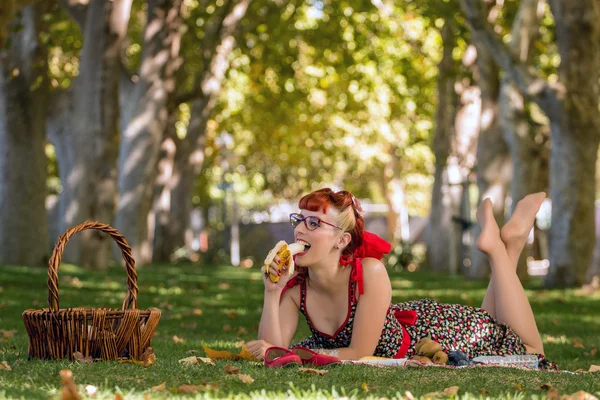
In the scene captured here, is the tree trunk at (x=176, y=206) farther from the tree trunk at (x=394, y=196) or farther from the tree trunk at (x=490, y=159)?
the tree trunk at (x=394, y=196)

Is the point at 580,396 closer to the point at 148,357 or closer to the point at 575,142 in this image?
the point at 148,357

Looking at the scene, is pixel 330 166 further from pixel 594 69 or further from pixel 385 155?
pixel 594 69

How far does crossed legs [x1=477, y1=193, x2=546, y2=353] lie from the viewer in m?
7.28

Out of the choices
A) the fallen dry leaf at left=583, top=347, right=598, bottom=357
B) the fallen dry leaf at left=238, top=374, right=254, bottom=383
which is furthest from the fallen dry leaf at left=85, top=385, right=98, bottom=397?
the fallen dry leaf at left=583, top=347, right=598, bottom=357

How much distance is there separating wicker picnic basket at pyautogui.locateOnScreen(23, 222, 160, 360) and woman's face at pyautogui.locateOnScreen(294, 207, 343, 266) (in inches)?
38.9

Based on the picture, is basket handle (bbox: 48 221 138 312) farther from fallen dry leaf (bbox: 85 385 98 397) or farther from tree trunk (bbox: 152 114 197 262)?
tree trunk (bbox: 152 114 197 262)

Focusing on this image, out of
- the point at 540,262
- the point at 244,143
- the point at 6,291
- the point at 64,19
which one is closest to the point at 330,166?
the point at 244,143

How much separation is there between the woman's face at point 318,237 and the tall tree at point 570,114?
36.1ft

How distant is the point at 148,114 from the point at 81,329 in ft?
51.9

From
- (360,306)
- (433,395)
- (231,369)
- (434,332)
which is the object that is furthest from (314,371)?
(434,332)

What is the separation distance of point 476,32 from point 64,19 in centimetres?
1071

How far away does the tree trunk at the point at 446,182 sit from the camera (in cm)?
2738

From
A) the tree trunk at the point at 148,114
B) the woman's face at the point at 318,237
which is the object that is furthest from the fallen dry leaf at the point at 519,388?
the tree trunk at the point at 148,114

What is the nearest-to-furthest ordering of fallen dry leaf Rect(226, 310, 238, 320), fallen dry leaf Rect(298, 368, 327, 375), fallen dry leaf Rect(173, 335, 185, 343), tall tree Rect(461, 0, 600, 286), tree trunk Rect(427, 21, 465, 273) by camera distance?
fallen dry leaf Rect(298, 368, 327, 375) < fallen dry leaf Rect(173, 335, 185, 343) < fallen dry leaf Rect(226, 310, 238, 320) < tall tree Rect(461, 0, 600, 286) < tree trunk Rect(427, 21, 465, 273)
